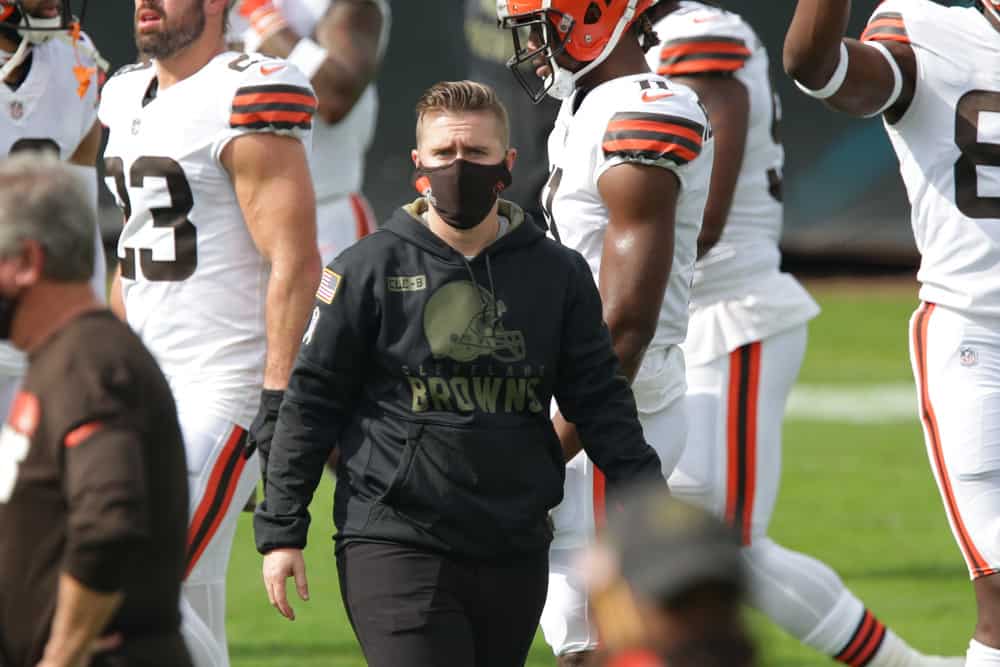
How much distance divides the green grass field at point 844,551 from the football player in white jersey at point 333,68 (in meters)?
1.40

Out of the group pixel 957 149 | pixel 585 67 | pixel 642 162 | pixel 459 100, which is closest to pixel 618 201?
pixel 642 162

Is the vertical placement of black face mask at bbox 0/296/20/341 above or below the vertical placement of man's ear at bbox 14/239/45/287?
below

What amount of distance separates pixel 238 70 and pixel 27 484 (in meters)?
2.04

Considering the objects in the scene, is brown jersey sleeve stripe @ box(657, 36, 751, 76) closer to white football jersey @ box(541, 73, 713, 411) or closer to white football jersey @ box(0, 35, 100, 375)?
white football jersey @ box(541, 73, 713, 411)

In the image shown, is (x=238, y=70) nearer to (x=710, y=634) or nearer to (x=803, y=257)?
(x=710, y=634)

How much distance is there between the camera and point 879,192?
15969 millimetres

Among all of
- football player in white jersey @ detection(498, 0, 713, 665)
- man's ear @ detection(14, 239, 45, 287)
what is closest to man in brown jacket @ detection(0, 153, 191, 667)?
man's ear @ detection(14, 239, 45, 287)

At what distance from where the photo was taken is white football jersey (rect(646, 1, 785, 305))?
5.71 metres

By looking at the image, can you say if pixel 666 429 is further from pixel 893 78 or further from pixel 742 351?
pixel 742 351

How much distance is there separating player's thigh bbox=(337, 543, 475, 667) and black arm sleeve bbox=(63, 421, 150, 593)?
92 centimetres

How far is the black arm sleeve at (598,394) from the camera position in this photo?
4023mm

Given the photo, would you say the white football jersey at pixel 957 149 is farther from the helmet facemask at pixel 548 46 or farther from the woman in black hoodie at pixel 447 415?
the woman in black hoodie at pixel 447 415

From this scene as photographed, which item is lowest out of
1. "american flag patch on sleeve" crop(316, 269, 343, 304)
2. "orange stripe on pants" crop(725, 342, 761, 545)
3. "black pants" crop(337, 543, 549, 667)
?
"orange stripe on pants" crop(725, 342, 761, 545)

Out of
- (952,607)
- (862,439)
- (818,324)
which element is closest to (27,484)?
(952,607)
